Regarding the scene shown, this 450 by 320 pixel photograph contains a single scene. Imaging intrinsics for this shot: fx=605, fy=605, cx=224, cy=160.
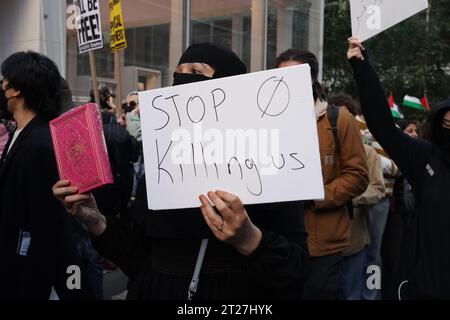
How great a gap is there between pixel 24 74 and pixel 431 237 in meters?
2.12

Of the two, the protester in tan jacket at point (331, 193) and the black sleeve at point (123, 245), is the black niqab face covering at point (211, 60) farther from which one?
the protester in tan jacket at point (331, 193)

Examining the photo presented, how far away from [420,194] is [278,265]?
3.75ft

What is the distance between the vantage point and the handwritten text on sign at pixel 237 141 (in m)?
1.80

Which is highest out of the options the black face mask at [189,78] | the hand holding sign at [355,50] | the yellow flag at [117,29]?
the yellow flag at [117,29]

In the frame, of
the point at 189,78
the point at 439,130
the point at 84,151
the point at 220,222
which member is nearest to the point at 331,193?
the point at 439,130

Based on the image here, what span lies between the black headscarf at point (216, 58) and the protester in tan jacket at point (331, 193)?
1634 mm

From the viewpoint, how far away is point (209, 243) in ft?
6.56

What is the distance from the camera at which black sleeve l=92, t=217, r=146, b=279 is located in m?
2.21

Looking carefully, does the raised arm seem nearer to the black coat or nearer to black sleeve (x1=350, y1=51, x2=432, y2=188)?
black sleeve (x1=350, y1=51, x2=432, y2=188)

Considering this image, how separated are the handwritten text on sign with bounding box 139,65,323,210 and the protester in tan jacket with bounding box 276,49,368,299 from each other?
195 cm

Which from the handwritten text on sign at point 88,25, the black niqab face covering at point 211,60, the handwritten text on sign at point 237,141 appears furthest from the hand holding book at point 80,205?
the handwritten text on sign at point 88,25

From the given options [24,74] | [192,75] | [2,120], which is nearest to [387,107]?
[192,75]

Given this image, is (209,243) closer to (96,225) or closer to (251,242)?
(251,242)

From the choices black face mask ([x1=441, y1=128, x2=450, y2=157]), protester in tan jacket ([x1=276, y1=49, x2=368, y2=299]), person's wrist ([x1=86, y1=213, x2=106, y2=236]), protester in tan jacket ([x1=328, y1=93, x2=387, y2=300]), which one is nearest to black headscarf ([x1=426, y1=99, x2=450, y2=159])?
black face mask ([x1=441, y1=128, x2=450, y2=157])
